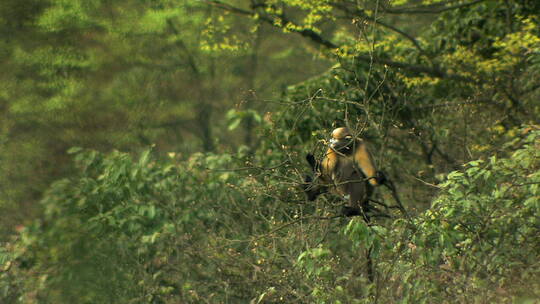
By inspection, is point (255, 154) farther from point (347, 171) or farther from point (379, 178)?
point (379, 178)

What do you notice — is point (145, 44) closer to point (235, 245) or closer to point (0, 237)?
point (0, 237)

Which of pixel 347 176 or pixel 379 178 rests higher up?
pixel 379 178

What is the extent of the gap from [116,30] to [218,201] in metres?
6.96

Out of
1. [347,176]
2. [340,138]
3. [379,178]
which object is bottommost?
[347,176]

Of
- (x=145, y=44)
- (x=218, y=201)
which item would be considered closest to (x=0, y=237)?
(x=218, y=201)

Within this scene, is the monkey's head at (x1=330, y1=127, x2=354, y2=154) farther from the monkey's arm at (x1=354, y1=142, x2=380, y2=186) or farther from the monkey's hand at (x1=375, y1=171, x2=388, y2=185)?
the monkey's hand at (x1=375, y1=171, x2=388, y2=185)

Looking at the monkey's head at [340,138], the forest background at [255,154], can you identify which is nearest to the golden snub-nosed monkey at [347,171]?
the monkey's head at [340,138]

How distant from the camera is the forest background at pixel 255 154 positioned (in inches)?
187

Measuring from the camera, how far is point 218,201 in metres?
→ 7.33

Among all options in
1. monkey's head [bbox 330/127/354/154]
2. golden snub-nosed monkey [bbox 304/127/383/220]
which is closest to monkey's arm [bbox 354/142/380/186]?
golden snub-nosed monkey [bbox 304/127/383/220]

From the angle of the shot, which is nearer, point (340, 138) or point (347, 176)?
point (340, 138)

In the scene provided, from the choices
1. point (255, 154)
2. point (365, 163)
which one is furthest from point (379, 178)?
point (255, 154)

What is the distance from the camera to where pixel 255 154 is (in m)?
8.91

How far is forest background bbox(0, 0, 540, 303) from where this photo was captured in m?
4.74
